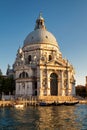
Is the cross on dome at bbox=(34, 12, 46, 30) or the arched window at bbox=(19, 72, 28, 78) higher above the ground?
the cross on dome at bbox=(34, 12, 46, 30)

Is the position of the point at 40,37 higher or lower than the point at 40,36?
lower

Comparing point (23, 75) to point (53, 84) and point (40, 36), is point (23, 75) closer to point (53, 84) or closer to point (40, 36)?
point (53, 84)

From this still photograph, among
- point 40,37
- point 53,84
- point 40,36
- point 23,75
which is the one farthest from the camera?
point 40,36

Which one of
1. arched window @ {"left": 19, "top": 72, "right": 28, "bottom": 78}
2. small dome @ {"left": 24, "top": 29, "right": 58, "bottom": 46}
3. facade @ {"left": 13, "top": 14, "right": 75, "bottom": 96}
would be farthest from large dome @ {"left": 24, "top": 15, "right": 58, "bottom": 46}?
arched window @ {"left": 19, "top": 72, "right": 28, "bottom": 78}

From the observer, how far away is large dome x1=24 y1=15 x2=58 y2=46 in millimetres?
84400

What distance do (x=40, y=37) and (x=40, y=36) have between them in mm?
325

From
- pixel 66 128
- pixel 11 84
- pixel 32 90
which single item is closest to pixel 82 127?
pixel 66 128

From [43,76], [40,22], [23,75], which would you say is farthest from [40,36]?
[43,76]

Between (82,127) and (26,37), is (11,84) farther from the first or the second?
(82,127)

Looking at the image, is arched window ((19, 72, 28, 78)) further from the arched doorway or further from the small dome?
the small dome

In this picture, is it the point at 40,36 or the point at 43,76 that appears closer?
the point at 43,76

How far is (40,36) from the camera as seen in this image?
277 feet

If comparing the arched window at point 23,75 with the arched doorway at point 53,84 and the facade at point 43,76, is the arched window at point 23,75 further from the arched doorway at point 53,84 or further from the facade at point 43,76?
the arched doorway at point 53,84

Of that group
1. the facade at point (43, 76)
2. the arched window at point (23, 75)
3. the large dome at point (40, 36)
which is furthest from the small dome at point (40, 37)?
the arched window at point (23, 75)
